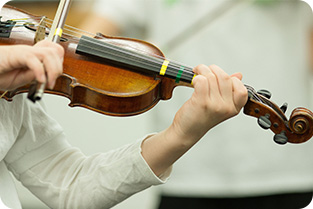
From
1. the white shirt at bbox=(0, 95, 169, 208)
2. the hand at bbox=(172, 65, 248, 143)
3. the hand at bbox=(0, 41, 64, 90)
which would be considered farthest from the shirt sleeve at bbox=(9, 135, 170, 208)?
the hand at bbox=(0, 41, 64, 90)

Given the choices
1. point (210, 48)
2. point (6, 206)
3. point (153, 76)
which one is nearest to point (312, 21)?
point (210, 48)

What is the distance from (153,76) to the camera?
0.76 metres

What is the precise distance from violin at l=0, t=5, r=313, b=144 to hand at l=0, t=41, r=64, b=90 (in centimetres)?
10

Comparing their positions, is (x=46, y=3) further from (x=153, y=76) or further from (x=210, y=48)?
(x=153, y=76)

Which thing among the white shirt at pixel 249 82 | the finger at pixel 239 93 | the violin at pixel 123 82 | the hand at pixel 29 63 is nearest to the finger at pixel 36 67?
the hand at pixel 29 63

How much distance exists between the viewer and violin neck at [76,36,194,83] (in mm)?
749

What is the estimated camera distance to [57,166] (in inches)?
33.0

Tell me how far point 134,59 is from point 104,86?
68 mm

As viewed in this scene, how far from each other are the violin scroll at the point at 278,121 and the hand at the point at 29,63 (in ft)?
1.01

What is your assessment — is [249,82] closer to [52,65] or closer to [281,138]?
[281,138]

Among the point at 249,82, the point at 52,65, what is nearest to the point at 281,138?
the point at 52,65

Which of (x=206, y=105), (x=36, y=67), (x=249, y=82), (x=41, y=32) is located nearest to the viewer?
(x=36, y=67)

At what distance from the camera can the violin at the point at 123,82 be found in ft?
2.37

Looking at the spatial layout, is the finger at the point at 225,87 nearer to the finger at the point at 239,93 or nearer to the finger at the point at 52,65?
the finger at the point at 239,93
